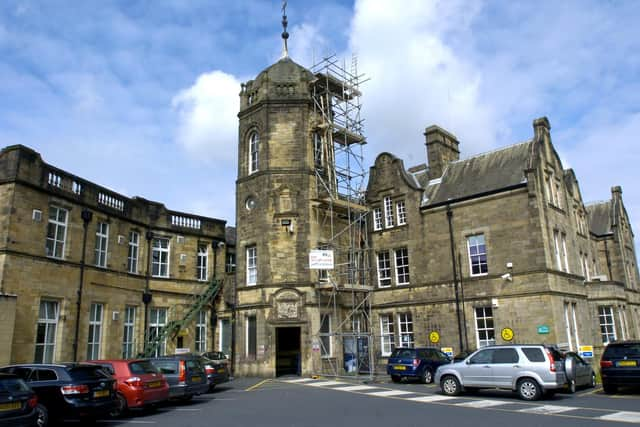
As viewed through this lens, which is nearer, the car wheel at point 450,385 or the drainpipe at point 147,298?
the car wheel at point 450,385

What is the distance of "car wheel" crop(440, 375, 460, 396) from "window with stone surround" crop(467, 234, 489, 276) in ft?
28.6

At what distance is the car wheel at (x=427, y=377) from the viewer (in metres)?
20.4

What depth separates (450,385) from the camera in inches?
655

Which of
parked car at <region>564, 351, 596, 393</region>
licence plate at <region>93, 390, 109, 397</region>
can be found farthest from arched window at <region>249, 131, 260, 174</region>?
parked car at <region>564, 351, 596, 393</region>

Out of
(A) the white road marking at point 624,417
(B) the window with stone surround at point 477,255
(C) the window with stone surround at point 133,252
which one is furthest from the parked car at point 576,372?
(C) the window with stone surround at point 133,252

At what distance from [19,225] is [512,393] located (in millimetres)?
18835

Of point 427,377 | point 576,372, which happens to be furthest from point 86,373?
point 576,372

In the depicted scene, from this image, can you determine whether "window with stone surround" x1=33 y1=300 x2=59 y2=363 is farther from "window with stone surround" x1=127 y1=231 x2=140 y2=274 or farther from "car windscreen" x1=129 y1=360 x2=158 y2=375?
"car windscreen" x1=129 y1=360 x2=158 y2=375

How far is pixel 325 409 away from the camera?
13.7 m

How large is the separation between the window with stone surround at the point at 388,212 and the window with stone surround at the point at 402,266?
66.4 inches

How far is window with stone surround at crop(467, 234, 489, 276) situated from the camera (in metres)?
24.4

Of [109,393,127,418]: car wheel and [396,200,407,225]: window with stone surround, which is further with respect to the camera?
[396,200,407,225]: window with stone surround

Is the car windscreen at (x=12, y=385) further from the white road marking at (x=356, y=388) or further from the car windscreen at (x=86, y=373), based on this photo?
the white road marking at (x=356, y=388)

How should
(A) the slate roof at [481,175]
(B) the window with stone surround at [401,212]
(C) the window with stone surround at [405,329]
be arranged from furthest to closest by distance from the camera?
(B) the window with stone surround at [401,212], (C) the window with stone surround at [405,329], (A) the slate roof at [481,175]
